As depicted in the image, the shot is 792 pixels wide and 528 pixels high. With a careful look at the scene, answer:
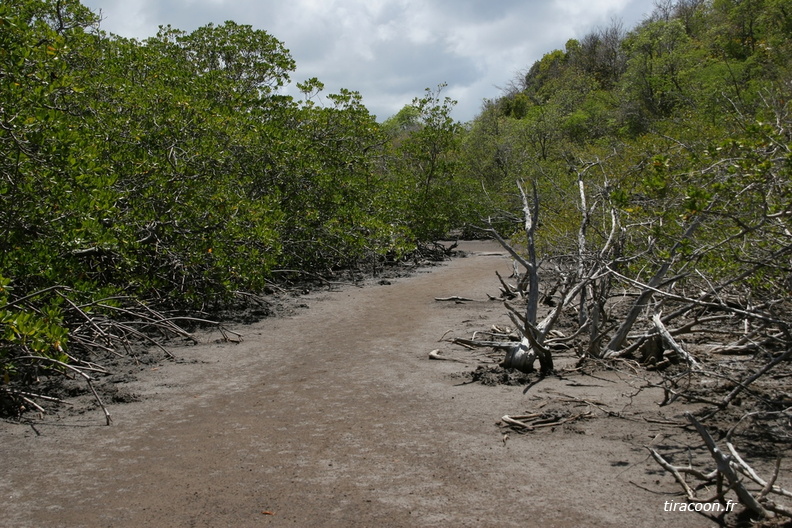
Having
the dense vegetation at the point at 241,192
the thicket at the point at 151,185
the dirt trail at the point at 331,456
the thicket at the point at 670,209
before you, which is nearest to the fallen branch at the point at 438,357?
the dirt trail at the point at 331,456

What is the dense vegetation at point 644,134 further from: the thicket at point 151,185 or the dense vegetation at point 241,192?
the thicket at point 151,185

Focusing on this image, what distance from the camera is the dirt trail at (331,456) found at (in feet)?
12.6

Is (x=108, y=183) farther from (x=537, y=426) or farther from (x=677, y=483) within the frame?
(x=677, y=483)

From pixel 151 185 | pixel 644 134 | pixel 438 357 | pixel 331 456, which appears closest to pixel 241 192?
pixel 151 185

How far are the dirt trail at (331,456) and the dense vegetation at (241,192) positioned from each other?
0.90 m

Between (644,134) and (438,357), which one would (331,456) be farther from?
(644,134)

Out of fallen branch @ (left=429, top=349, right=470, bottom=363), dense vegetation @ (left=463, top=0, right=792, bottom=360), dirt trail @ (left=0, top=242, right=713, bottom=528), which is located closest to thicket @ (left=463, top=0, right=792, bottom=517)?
dense vegetation @ (left=463, top=0, right=792, bottom=360)

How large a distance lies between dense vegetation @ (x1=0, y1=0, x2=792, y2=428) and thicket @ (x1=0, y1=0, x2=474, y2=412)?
1.3 inches

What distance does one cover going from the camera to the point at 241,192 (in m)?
12.1

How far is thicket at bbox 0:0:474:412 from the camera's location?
602 centimetres

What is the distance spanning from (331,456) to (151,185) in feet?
18.9

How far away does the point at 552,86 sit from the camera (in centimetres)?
4612

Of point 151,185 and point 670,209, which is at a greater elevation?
point 151,185

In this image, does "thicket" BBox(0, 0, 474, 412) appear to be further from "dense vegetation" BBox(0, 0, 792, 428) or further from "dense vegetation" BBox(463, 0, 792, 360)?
"dense vegetation" BBox(463, 0, 792, 360)
